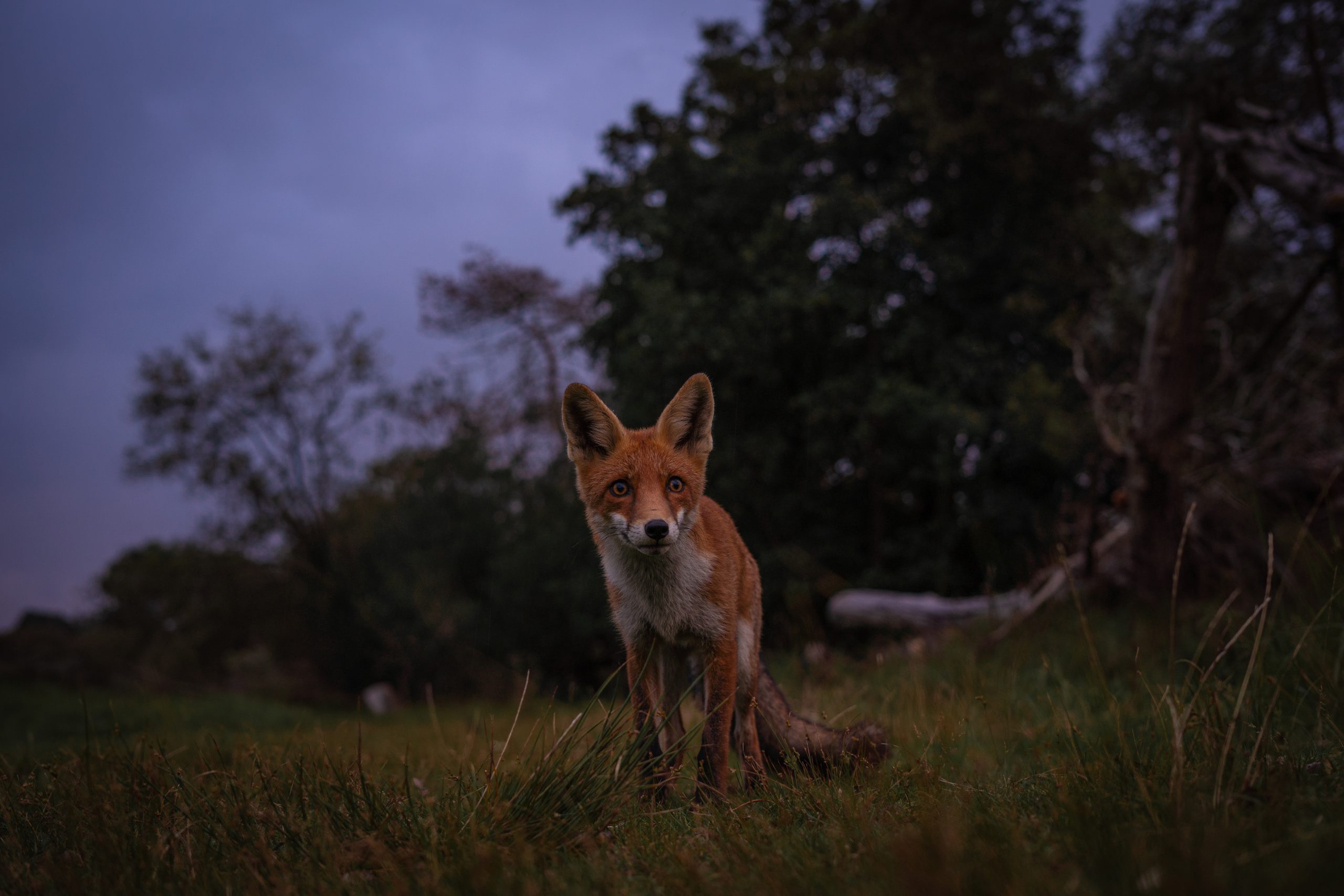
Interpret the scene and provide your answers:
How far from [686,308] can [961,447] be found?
537cm

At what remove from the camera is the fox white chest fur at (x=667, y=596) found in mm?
2939

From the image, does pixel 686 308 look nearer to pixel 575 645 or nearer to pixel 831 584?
pixel 831 584

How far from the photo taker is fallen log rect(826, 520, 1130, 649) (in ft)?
24.4

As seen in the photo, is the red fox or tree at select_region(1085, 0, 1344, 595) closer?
the red fox

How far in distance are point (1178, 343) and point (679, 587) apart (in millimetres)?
5947

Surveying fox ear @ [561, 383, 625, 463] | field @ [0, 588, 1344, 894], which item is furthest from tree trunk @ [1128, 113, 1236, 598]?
fox ear @ [561, 383, 625, 463]

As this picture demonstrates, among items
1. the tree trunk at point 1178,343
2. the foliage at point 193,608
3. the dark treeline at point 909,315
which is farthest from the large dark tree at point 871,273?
the foliage at point 193,608

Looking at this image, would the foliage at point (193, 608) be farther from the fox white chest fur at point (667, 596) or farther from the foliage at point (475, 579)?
the fox white chest fur at point (667, 596)

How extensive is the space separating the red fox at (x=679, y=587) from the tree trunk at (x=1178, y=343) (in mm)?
4992

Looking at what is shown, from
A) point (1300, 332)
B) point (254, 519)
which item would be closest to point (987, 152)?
point (1300, 332)

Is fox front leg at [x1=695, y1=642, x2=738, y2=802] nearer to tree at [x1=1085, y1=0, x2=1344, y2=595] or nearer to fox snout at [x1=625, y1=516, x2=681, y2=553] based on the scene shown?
fox snout at [x1=625, y1=516, x2=681, y2=553]

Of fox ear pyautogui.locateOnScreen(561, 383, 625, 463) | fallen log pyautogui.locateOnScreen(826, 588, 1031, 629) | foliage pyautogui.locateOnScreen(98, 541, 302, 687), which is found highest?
fox ear pyautogui.locateOnScreen(561, 383, 625, 463)

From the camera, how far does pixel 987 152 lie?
12383 millimetres

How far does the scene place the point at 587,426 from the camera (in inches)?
123
